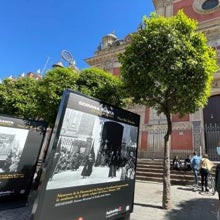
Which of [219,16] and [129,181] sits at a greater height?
[219,16]

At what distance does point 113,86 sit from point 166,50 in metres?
2.63

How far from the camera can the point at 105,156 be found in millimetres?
4227

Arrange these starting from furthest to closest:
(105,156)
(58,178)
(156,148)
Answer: (156,148) < (105,156) < (58,178)

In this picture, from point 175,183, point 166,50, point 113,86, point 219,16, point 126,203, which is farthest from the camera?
point 219,16

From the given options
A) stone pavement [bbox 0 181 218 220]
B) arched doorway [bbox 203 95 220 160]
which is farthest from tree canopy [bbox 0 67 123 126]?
arched doorway [bbox 203 95 220 160]

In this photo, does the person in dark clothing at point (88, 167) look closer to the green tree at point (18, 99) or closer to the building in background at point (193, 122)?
the green tree at point (18, 99)

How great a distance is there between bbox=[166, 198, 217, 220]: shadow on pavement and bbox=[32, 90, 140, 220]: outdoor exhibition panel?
1406 millimetres

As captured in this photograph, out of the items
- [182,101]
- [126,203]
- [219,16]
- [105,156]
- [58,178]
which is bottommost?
[126,203]

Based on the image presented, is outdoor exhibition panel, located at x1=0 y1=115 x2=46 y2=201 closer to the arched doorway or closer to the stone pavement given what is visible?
the stone pavement

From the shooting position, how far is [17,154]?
5.82 metres

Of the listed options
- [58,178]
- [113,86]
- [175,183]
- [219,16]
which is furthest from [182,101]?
[219,16]

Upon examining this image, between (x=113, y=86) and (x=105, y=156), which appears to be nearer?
(x=105, y=156)

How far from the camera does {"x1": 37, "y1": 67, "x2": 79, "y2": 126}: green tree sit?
Result: 291 inches

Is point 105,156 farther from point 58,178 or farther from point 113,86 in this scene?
point 113,86
